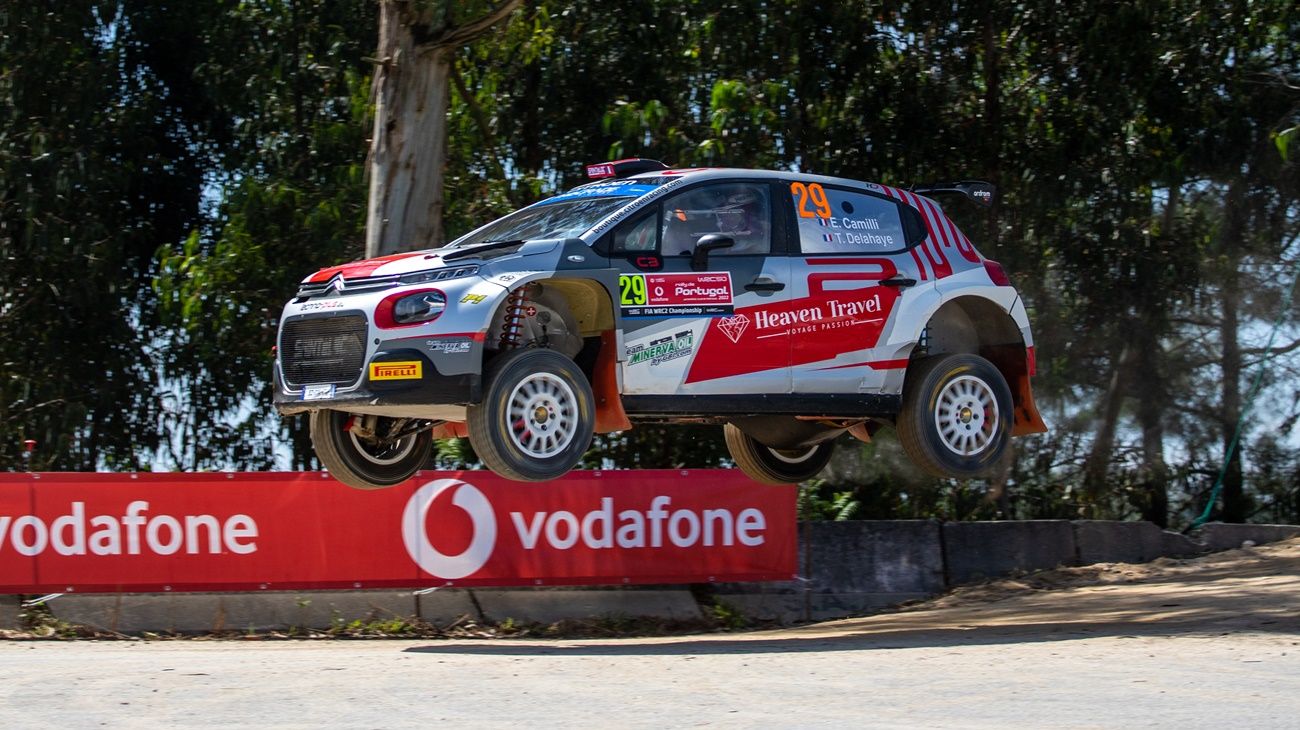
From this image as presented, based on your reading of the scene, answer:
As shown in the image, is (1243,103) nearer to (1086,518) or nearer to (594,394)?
(1086,518)

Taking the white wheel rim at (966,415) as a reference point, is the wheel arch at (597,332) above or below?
above

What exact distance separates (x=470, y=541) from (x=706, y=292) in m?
4.87

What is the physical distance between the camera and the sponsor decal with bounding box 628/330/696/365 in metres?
8.91

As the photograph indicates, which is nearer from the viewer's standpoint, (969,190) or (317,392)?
(317,392)

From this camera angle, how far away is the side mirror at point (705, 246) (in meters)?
8.76

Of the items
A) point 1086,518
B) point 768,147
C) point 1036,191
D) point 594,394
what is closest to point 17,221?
point 768,147

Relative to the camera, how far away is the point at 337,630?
12906 mm

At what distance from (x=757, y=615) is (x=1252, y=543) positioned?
5.73m

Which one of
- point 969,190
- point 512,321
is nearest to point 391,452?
point 512,321

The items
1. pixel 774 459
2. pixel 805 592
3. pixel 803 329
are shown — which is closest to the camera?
pixel 803 329

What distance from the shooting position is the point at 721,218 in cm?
920

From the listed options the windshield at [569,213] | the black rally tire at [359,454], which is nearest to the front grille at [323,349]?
the black rally tire at [359,454]

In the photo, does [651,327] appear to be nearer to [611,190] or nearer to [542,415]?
[542,415]

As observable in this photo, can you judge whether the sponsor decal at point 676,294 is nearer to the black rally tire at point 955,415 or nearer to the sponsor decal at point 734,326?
the sponsor decal at point 734,326
